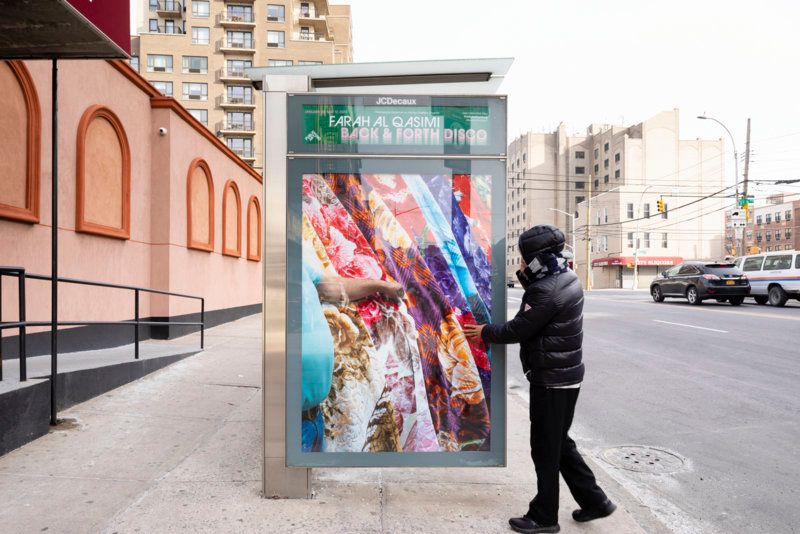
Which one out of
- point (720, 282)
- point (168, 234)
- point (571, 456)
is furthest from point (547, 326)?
point (720, 282)

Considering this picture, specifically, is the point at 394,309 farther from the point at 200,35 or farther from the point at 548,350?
the point at 200,35

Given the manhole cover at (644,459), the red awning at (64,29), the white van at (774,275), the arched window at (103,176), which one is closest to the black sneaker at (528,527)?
the manhole cover at (644,459)

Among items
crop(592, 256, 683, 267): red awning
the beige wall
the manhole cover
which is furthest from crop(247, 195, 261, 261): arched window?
crop(592, 256, 683, 267): red awning

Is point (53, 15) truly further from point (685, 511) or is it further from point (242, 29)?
point (242, 29)

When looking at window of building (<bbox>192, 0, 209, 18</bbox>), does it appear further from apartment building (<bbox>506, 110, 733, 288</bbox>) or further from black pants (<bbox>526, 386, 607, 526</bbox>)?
black pants (<bbox>526, 386, 607, 526</bbox>)

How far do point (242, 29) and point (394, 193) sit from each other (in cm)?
6005

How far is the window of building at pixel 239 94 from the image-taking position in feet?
182

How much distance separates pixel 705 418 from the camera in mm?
5676

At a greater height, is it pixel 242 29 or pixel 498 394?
pixel 242 29

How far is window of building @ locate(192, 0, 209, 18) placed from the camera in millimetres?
55219

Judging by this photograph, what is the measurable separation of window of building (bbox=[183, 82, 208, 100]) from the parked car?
1952 inches

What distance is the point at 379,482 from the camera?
12.3ft

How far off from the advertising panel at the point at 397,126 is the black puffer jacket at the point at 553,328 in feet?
3.13

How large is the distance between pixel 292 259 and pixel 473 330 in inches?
47.7
